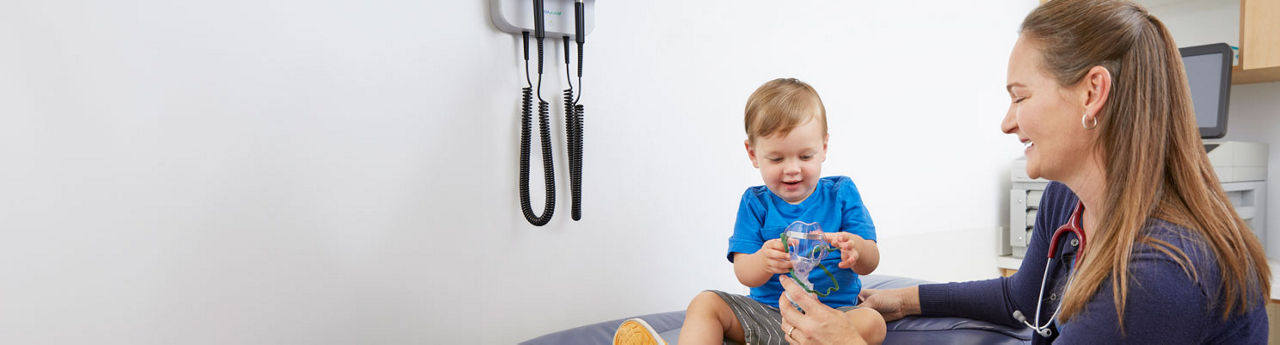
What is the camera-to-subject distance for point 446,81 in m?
1.51

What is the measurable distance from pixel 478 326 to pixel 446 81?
0.53 meters

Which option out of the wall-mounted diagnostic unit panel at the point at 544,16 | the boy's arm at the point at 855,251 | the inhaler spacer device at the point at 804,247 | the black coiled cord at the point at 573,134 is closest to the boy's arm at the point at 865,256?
the boy's arm at the point at 855,251

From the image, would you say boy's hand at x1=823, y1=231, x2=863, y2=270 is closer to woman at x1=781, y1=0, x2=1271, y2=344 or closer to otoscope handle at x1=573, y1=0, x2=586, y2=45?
woman at x1=781, y1=0, x2=1271, y2=344

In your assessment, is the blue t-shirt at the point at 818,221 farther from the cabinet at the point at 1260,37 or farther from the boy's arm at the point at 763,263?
the cabinet at the point at 1260,37

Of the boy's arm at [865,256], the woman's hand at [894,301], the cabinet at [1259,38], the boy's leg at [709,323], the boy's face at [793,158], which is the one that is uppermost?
the cabinet at [1259,38]

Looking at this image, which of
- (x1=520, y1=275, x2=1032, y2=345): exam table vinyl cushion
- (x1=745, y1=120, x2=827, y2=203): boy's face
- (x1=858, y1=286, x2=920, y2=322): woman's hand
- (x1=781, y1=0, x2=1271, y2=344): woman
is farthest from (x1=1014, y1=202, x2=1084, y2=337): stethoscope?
(x1=745, y1=120, x2=827, y2=203): boy's face

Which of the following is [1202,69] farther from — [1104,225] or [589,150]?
[589,150]

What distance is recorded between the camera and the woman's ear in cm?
96

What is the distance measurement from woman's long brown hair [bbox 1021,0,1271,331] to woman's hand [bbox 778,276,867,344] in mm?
301

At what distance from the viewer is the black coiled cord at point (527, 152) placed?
61.8 inches

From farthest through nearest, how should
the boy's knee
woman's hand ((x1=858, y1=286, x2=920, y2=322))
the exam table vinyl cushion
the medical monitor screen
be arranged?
1. the medical monitor screen
2. woman's hand ((x1=858, y1=286, x2=920, y2=322))
3. the exam table vinyl cushion
4. the boy's knee

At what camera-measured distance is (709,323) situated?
1230mm

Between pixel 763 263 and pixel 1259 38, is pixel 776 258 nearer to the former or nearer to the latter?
pixel 763 263

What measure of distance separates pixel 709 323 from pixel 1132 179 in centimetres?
64
